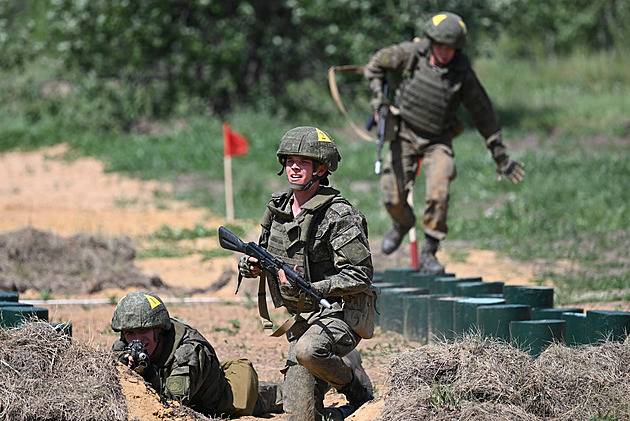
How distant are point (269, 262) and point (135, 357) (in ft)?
2.92

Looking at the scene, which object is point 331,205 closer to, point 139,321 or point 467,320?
point 139,321

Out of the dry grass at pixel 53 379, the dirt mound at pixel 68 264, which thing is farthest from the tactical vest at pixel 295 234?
the dirt mound at pixel 68 264

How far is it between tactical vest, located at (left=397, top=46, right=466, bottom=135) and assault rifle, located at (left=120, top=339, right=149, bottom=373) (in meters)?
4.54

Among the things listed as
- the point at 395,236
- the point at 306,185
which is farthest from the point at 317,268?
the point at 395,236

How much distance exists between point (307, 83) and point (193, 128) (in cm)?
296

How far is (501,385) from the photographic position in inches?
190

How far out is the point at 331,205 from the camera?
5469 mm

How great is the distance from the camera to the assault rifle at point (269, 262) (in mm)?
5203

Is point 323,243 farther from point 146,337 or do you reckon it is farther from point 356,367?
point 146,337

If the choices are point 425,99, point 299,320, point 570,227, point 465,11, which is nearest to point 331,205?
point 299,320

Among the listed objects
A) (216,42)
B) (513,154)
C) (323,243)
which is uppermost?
(216,42)

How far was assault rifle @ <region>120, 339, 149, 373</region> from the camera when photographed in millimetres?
5469

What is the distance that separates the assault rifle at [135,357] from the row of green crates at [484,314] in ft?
4.20

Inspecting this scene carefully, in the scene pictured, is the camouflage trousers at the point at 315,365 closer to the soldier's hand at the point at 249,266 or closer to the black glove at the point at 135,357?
the soldier's hand at the point at 249,266
